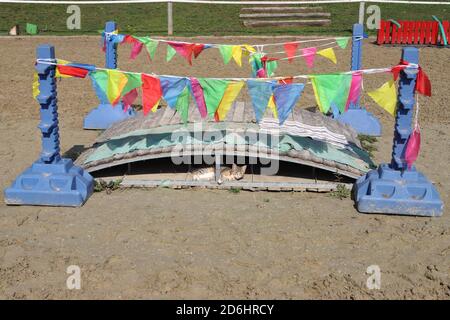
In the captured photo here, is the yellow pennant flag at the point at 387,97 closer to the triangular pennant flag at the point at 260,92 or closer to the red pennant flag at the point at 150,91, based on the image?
the triangular pennant flag at the point at 260,92

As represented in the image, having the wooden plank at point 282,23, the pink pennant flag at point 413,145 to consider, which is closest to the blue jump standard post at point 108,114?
the pink pennant flag at point 413,145

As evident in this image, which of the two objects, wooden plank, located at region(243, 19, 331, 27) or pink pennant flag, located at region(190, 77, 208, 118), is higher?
wooden plank, located at region(243, 19, 331, 27)

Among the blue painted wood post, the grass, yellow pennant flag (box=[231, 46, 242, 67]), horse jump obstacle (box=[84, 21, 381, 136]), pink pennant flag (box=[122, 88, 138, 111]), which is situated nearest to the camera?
the blue painted wood post

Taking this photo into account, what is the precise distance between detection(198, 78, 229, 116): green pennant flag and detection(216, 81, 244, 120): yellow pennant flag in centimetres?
4

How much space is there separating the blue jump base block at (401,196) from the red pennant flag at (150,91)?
2.27m

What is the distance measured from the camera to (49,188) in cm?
652

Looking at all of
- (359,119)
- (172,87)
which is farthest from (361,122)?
(172,87)

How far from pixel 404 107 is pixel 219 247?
2282 millimetres

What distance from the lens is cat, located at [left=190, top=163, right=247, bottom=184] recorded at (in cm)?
719

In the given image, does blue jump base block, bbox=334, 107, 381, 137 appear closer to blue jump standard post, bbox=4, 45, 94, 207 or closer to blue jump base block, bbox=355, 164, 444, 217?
blue jump base block, bbox=355, 164, 444, 217

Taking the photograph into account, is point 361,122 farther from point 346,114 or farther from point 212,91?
point 212,91

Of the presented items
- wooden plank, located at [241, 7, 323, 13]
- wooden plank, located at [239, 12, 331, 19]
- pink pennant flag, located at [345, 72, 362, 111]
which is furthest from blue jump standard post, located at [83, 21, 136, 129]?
wooden plank, located at [241, 7, 323, 13]

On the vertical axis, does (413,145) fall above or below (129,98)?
below
